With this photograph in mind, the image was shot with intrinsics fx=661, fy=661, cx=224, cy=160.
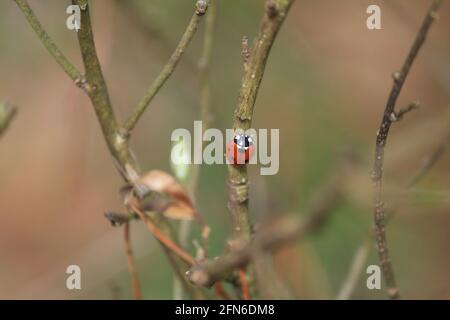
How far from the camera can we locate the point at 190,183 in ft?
3.60

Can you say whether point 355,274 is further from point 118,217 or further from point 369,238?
point 118,217

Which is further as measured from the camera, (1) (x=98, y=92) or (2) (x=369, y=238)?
(2) (x=369, y=238)

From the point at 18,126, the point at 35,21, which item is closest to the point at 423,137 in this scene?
the point at 35,21

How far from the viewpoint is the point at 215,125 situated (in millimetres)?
1586

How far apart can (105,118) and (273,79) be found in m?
1.26

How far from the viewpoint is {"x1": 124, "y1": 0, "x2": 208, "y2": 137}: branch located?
2.57 feet

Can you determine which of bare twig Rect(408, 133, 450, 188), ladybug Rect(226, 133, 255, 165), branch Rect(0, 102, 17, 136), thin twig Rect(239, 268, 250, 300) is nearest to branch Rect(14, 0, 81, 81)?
branch Rect(0, 102, 17, 136)

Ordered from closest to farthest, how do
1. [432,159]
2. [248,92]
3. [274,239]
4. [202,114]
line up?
[274,239], [248,92], [432,159], [202,114]

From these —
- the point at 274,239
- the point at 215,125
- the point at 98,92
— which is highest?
the point at 215,125

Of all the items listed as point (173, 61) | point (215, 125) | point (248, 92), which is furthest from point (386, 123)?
point (215, 125)

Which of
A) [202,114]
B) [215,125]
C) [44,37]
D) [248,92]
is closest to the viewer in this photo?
[248,92]

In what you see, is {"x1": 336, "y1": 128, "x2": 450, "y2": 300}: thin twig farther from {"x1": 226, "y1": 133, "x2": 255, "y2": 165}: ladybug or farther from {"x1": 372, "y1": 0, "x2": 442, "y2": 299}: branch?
{"x1": 226, "y1": 133, "x2": 255, "y2": 165}: ladybug

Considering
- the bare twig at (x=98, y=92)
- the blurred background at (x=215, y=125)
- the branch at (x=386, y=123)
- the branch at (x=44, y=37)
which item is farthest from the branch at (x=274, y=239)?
the blurred background at (x=215, y=125)

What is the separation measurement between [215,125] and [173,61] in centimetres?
77
